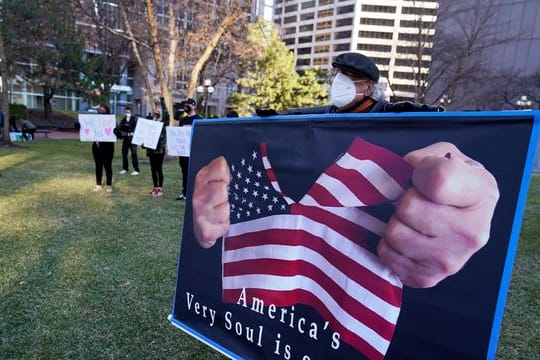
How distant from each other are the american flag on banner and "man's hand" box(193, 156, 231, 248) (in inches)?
3.2

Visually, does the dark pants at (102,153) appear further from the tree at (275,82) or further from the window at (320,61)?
the window at (320,61)

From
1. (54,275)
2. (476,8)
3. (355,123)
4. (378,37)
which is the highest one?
(378,37)

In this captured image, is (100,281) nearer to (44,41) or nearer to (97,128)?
(97,128)

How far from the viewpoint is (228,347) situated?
238cm

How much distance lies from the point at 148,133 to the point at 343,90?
6.41 metres

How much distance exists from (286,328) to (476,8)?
31199 millimetres

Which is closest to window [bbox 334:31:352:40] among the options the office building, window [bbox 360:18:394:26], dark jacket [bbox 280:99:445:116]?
the office building

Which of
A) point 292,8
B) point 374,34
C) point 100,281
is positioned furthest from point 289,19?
point 100,281

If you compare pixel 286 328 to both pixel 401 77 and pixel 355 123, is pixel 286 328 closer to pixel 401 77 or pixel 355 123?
pixel 355 123

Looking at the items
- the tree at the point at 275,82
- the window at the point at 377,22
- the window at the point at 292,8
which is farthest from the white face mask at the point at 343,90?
the window at the point at 292,8

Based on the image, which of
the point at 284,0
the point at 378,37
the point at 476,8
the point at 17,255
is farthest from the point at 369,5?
the point at 17,255

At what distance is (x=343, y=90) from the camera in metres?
2.37

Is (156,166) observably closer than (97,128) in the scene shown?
No

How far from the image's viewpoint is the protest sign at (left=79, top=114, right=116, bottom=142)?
7.55 m
